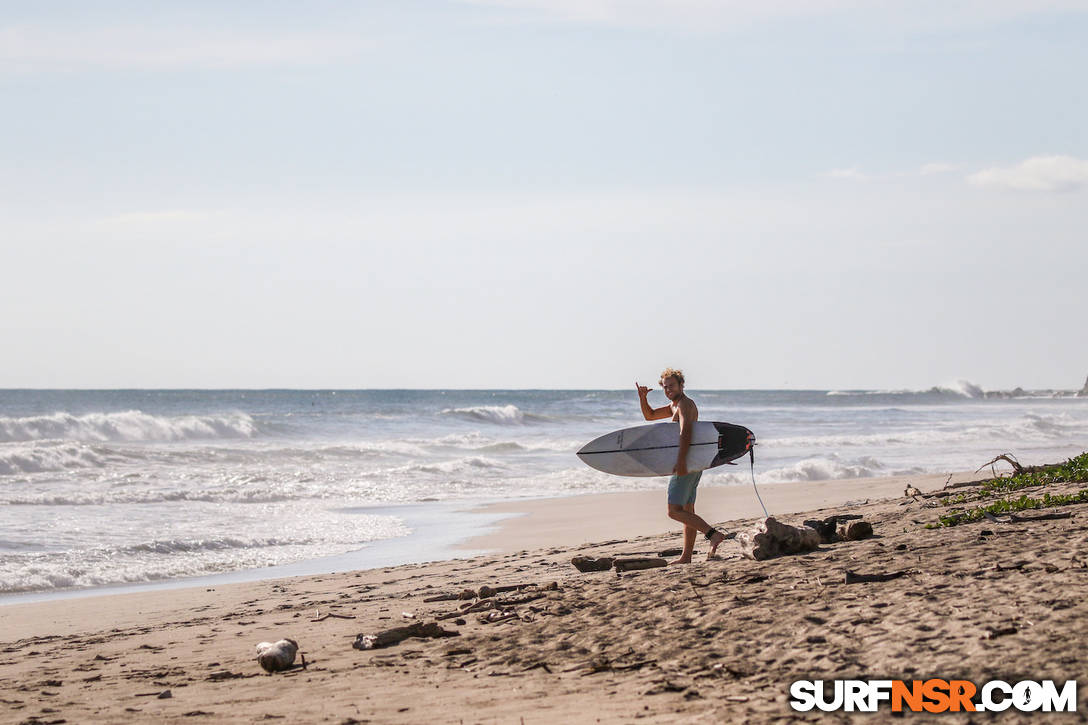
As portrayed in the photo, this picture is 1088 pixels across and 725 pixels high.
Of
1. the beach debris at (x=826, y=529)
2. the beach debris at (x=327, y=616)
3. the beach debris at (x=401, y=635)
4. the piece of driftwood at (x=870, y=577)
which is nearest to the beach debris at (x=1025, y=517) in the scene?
the beach debris at (x=826, y=529)

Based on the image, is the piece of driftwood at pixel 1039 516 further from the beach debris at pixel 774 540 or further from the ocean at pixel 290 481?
the ocean at pixel 290 481

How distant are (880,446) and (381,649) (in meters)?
25.6

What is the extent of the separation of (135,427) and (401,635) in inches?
1424

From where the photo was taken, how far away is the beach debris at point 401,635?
241 inches

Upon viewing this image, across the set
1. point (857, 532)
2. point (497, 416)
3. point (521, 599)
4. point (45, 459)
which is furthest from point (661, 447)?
point (497, 416)

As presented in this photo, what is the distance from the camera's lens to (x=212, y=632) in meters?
7.15

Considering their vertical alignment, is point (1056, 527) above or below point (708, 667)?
above

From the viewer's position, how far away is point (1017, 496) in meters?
8.76

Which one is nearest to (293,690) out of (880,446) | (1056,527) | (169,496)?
(1056,527)

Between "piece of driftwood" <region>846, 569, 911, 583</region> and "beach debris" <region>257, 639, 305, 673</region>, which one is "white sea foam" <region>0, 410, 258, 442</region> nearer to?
"beach debris" <region>257, 639, 305, 673</region>

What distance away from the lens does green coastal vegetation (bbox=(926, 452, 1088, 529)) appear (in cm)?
764

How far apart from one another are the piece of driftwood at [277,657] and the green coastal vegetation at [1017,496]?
476 centimetres

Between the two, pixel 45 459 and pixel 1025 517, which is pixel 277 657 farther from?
pixel 45 459

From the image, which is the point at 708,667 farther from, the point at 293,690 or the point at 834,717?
the point at 293,690
